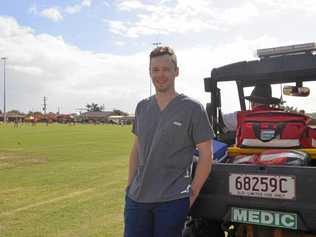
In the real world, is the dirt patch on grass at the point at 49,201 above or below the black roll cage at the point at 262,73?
below

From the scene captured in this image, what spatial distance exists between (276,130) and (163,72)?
1.31 m

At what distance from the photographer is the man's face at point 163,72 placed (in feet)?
11.6

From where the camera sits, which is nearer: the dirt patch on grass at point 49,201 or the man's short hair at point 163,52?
the man's short hair at point 163,52

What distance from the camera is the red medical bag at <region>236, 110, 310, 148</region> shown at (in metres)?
4.31

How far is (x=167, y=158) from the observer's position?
3531 mm

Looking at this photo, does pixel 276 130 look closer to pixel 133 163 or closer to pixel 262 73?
pixel 262 73

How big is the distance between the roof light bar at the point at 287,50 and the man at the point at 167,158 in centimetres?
167

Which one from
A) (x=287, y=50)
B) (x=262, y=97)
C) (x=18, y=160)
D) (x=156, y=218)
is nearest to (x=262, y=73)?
(x=287, y=50)

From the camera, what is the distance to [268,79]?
208 inches

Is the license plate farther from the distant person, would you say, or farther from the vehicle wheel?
the distant person

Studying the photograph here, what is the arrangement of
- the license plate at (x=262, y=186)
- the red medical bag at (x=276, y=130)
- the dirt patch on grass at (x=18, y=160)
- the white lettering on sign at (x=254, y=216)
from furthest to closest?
1. the dirt patch on grass at (x=18, y=160)
2. the red medical bag at (x=276, y=130)
3. the white lettering on sign at (x=254, y=216)
4. the license plate at (x=262, y=186)

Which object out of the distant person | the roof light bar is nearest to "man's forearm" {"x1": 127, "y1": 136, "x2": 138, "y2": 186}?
the roof light bar

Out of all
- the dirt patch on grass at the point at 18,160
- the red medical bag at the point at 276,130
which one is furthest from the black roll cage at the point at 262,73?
the dirt patch on grass at the point at 18,160

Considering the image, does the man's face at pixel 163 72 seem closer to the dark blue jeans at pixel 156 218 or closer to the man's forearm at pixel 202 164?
the man's forearm at pixel 202 164
